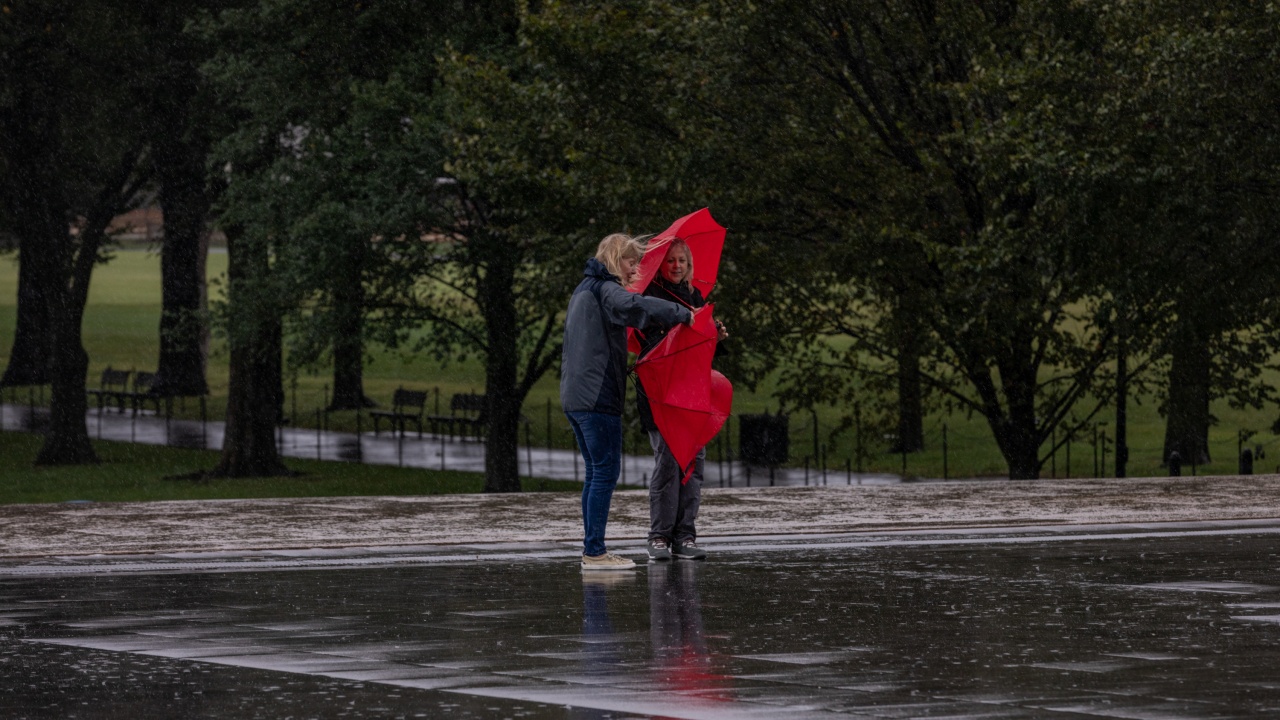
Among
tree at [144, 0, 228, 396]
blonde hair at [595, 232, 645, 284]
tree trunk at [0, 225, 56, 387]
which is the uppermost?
tree at [144, 0, 228, 396]

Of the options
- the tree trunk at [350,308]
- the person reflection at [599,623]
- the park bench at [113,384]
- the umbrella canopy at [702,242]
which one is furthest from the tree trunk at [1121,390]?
the park bench at [113,384]

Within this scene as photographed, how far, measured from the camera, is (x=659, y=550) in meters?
10.5

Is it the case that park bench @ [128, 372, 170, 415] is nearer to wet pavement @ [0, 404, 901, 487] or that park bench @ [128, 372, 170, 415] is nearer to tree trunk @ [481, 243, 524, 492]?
wet pavement @ [0, 404, 901, 487]

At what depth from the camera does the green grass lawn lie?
34.8 m

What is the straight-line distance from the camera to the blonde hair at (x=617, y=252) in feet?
32.7

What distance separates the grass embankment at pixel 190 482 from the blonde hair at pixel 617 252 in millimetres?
19116

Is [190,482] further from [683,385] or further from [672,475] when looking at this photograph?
[683,385]

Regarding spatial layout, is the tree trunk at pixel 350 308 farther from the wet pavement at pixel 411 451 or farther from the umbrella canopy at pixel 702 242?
the umbrella canopy at pixel 702 242

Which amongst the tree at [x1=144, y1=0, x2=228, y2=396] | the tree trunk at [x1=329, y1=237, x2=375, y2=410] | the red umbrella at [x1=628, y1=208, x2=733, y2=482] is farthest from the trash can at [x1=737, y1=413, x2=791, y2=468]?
the red umbrella at [x1=628, y1=208, x2=733, y2=482]

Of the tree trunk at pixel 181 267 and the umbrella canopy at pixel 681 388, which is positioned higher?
the tree trunk at pixel 181 267

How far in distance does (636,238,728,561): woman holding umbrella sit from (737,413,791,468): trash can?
22.5 metres

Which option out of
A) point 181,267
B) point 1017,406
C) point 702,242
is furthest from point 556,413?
point 702,242

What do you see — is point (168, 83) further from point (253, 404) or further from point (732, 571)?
point (732, 571)

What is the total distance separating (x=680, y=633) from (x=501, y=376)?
22603 mm
